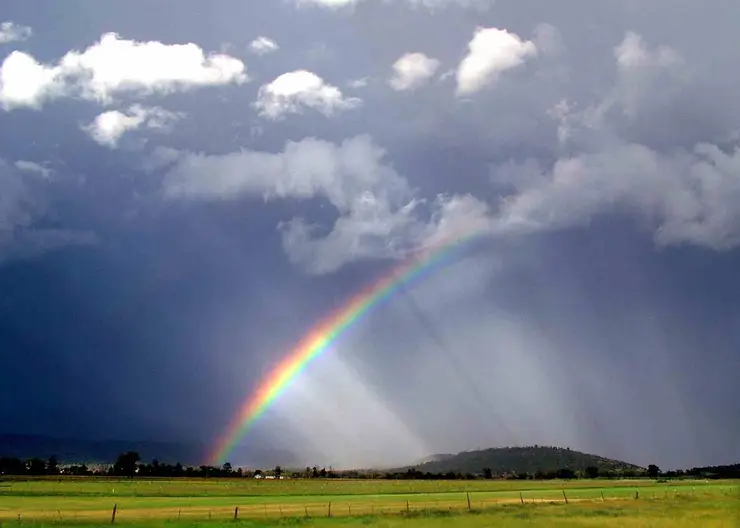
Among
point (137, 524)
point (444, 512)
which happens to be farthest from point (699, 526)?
point (137, 524)

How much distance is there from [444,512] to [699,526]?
69.9ft

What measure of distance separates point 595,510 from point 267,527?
30.6 m

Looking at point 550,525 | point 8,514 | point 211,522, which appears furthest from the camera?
point 8,514

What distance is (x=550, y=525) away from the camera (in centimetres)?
4803

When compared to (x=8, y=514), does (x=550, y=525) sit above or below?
below

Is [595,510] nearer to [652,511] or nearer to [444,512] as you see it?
[652,511]

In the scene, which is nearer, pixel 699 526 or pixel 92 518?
pixel 699 526

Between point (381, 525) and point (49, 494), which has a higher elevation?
point (49, 494)

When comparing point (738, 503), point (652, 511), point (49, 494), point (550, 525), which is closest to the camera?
point (550, 525)

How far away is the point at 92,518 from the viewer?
54.5 meters

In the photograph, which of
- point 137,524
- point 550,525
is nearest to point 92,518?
point 137,524

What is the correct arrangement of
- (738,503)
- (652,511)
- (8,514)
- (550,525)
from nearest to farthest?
(550,525)
(8,514)
(652,511)
(738,503)

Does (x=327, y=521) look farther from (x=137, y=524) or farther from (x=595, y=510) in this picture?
(x=595, y=510)

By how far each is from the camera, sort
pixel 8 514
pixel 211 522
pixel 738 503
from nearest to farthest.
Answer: pixel 211 522
pixel 8 514
pixel 738 503
